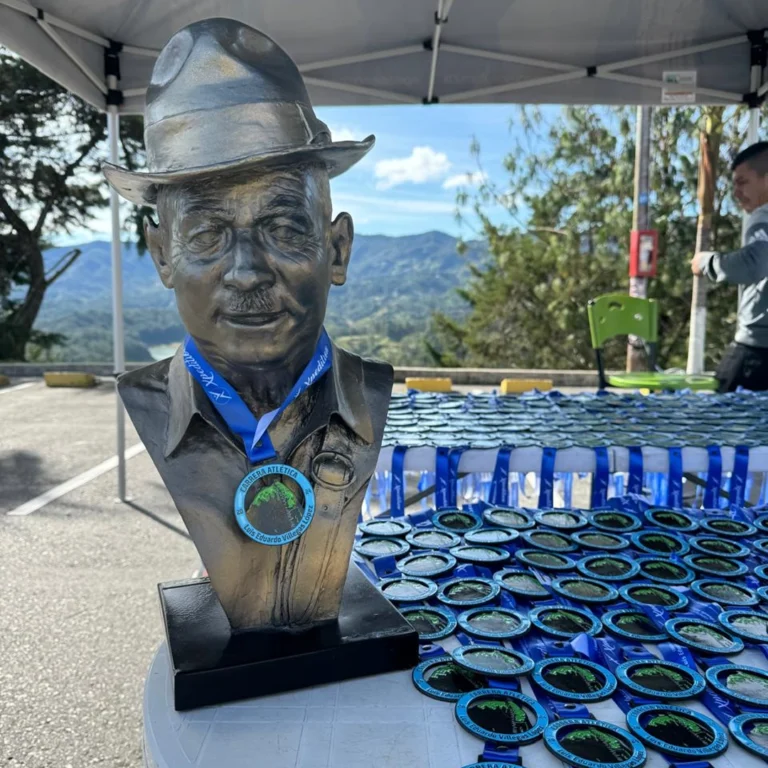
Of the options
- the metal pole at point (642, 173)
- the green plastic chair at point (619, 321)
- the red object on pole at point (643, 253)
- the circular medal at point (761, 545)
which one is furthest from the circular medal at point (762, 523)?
the metal pole at point (642, 173)

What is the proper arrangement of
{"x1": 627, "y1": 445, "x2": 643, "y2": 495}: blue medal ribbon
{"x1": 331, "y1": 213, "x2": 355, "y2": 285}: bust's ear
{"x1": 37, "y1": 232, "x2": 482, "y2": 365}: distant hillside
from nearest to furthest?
{"x1": 331, "y1": 213, "x2": 355, "y2": 285}: bust's ear, {"x1": 627, "y1": 445, "x2": 643, "y2": 495}: blue medal ribbon, {"x1": 37, "y1": 232, "x2": 482, "y2": 365}: distant hillside

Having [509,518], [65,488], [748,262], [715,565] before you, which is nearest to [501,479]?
[509,518]

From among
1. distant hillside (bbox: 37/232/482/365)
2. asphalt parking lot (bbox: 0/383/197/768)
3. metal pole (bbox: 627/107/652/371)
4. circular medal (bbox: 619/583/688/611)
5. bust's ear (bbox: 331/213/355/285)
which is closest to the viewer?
bust's ear (bbox: 331/213/355/285)

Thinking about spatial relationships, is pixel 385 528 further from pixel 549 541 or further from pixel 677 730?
pixel 677 730

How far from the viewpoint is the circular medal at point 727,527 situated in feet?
6.12

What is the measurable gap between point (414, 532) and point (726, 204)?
1067 centimetres

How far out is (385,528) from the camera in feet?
6.20

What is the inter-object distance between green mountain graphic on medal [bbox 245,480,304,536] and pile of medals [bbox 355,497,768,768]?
0.37m

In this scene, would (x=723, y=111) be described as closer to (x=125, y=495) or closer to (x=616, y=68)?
(x=616, y=68)

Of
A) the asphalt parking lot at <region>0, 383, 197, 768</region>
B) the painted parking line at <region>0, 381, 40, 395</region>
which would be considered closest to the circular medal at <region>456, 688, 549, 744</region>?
the asphalt parking lot at <region>0, 383, 197, 768</region>

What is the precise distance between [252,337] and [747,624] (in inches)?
44.7

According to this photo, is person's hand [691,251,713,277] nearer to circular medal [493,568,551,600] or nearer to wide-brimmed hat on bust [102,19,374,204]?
circular medal [493,568,551,600]

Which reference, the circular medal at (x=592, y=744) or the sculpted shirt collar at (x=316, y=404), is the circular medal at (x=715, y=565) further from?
the sculpted shirt collar at (x=316, y=404)

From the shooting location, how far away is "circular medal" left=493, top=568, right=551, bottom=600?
58.9 inches
